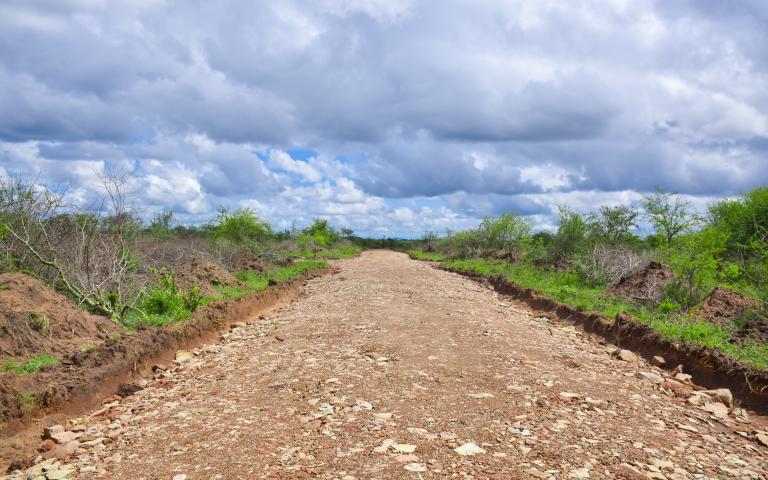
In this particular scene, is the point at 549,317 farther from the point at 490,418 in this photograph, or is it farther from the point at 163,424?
the point at 163,424

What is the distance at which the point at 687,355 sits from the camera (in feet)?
27.8

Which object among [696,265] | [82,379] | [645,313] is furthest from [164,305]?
[696,265]

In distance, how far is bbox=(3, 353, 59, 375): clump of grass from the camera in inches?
275

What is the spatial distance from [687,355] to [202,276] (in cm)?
1225

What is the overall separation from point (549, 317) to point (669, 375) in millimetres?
5394

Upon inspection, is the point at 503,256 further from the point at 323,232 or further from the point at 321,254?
the point at 323,232

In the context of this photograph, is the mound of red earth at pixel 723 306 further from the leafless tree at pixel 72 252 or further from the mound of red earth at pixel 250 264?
the mound of red earth at pixel 250 264

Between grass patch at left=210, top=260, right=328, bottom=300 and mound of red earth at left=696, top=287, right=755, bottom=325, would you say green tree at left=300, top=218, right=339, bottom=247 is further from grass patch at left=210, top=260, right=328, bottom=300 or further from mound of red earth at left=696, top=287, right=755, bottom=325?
mound of red earth at left=696, top=287, right=755, bottom=325

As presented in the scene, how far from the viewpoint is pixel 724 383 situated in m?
7.50

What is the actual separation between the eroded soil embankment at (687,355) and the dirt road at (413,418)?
1.86ft

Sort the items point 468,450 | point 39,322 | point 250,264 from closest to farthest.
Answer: point 468,450, point 39,322, point 250,264

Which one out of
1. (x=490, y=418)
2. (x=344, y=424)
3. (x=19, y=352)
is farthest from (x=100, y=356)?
(x=490, y=418)

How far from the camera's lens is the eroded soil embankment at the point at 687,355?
707 centimetres

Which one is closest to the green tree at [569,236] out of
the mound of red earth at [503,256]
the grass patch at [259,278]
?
the mound of red earth at [503,256]
